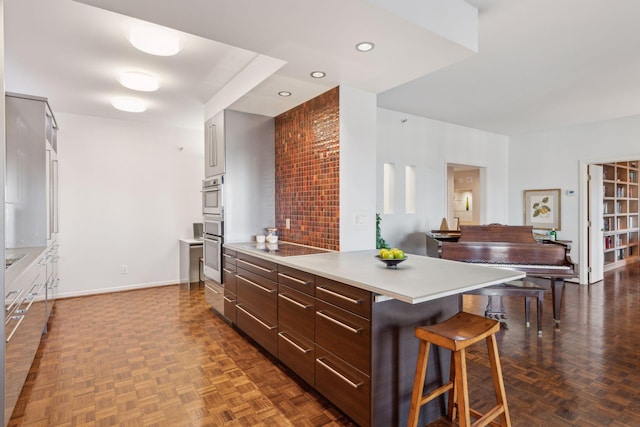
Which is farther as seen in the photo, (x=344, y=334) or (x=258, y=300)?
(x=258, y=300)

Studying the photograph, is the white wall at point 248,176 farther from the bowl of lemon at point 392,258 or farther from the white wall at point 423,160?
the bowl of lemon at point 392,258

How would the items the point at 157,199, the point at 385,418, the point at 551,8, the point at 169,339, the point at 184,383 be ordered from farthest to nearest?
the point at 157,199 < the point at 169,339 < the point at 184,383 < the point at 551,8 < the point at 385,418

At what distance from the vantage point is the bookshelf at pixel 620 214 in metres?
6.61

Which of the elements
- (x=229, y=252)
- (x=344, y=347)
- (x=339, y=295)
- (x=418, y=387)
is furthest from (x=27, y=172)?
(x=418, y=387)

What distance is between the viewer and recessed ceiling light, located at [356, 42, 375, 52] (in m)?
2.20

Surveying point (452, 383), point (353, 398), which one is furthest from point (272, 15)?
point (452, 383)

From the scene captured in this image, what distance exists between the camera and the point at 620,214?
6.98 meters

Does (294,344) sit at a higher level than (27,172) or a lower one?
lower

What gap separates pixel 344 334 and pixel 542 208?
556cm

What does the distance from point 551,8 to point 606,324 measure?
3.18 meters

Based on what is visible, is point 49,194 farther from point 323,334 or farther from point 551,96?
point 551,96

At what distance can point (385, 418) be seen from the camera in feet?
5.87

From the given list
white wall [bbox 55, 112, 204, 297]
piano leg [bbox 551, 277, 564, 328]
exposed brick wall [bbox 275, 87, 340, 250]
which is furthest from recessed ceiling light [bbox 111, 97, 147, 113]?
piano leg [bbox 551, 277, 564, 328]

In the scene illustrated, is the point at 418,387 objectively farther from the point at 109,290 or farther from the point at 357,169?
the point at 109,290
